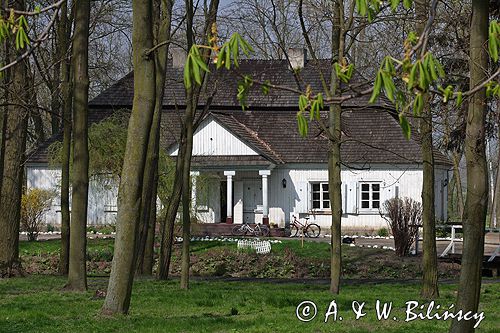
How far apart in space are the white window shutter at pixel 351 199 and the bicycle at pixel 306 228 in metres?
1.89

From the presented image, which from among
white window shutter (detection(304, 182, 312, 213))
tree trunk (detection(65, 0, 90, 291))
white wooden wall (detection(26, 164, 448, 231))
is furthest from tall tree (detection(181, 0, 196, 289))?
white window shutter (detection(304, 182, 312, 213))

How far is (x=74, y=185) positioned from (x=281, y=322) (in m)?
5.69

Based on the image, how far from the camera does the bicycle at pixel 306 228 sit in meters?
41.0

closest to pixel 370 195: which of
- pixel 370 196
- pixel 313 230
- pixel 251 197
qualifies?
pixel 370 196

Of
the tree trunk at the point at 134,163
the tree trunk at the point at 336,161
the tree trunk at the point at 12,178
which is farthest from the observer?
the tree trunk at the point at 12,178

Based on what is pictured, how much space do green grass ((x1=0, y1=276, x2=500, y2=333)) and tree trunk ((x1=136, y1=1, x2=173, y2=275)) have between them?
5.27 ft

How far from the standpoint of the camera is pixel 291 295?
16047 millimetres

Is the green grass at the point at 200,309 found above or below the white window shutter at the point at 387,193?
below

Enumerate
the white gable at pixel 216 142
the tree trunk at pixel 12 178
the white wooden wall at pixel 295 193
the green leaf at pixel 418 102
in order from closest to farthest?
1. the green leaf at pixel 418 102
2. the tree trunk at pixel 12 178
3. the white gable at pixel 216 142
4. the white wooden wall at pixel 295 193

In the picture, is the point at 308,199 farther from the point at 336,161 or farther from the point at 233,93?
the point at 336,161

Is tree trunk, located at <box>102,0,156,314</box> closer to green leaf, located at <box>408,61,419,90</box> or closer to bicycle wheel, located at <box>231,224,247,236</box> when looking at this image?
green leaf, located at <box>408,61,419,90</box>

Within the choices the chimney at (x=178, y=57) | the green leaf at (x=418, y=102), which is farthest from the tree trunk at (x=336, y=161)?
the chimney at (x=178, y=57)

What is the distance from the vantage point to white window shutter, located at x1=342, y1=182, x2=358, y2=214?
43.7m

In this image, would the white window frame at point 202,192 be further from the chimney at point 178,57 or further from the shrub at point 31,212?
the chimney at point 178,57
